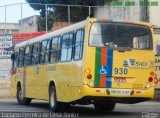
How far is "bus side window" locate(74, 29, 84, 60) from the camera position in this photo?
53.2 ft

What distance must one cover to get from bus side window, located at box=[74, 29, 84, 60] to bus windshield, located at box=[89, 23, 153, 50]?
0.39 m

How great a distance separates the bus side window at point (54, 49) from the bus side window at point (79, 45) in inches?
67.0

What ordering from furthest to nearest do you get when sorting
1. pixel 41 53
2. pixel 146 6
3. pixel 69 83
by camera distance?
pixel 146 6, pixel 41 53, pixel 69 83

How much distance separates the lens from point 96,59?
15.9 metres

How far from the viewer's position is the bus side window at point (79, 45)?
1622cm

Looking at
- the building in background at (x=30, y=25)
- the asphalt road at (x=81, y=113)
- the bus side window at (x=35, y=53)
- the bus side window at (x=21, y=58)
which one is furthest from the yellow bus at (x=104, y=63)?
the building in background at (x=30, y=25)

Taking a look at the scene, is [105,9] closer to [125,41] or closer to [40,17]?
[40,17]

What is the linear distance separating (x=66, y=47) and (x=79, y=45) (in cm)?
120

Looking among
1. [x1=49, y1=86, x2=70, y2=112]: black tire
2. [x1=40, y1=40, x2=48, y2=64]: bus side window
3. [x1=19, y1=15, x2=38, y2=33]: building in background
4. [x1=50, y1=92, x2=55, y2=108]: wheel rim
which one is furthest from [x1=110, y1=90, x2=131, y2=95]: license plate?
[x1=19, y1=15, x2=38, y2=33]: building in background

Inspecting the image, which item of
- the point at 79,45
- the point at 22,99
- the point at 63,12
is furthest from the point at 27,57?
the point at 63,12

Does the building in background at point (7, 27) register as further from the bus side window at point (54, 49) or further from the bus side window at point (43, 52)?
the bus side window at point (54, 49)

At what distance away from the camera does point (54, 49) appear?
18.6 metres

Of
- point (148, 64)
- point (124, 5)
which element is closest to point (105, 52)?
point (148, 64)

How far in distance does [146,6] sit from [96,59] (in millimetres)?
17126
